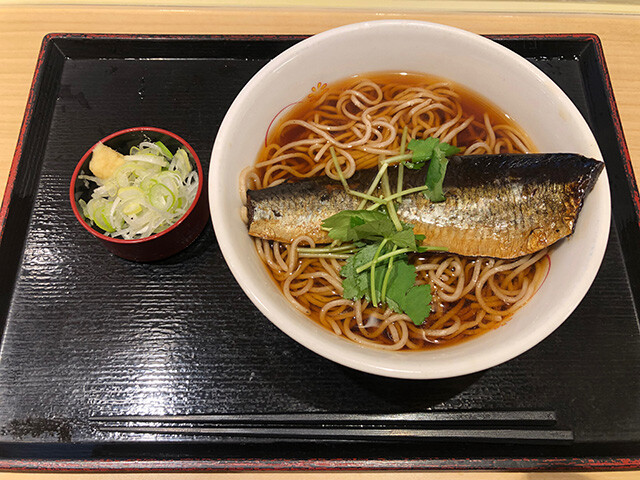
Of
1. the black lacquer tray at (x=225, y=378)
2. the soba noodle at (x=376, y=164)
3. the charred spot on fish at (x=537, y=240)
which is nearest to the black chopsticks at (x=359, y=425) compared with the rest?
the black lacquer tray at (x=225, y=378)

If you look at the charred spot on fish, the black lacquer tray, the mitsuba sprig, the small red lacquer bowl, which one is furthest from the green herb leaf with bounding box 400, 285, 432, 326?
the small red lacquer bowl

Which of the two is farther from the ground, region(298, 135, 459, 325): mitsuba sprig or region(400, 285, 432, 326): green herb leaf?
region(298, 135, 459, 325): mitsuba sprig

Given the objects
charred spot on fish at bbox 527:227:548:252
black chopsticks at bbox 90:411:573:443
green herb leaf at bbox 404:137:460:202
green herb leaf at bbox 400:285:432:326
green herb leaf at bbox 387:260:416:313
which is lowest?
black chopsticks at bbox 90:411:573:443

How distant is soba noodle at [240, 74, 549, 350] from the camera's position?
1569 mm

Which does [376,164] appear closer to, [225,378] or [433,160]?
[433,160]

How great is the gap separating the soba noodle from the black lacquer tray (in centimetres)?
19

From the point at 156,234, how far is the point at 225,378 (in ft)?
1.97

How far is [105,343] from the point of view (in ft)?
5.49

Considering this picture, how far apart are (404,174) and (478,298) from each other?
1.77 ft

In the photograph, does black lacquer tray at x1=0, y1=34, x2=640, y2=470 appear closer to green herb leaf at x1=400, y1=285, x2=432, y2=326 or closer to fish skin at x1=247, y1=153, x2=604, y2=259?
green herb leaf at x1=400, y1=285, x2=432, y2=326

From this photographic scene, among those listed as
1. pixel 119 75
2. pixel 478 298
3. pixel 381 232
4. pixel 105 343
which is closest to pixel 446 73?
pixel 381 232

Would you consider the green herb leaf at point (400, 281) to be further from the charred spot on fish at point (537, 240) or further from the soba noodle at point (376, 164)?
the charred spot on fish at point (537, 240)

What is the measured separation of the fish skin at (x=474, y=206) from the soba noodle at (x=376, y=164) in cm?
10

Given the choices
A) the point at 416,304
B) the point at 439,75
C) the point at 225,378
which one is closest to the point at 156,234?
Result: the point at 225,378
